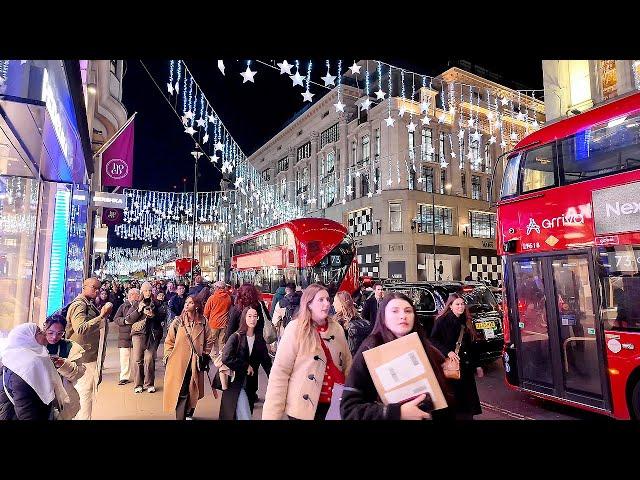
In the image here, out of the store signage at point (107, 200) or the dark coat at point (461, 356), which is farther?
the store signage at point (107, 200)

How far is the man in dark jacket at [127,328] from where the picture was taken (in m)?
7.60

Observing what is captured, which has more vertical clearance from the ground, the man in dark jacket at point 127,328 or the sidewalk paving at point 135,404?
the man in dark jacket at point 127,328

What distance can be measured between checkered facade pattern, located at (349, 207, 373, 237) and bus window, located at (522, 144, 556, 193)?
2797 centimetres

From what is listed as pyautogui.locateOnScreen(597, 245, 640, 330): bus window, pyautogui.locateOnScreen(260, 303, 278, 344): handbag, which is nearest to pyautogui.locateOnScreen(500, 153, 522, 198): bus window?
pyautogui.locateOnScreen(597, 245, 640, 330): bus window

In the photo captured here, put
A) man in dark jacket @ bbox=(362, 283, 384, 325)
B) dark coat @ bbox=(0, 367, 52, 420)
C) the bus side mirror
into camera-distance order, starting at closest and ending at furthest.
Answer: dark coat @ bbox=(0, 367, 52, 420) < the bus side mirror < man in dark jacket @ bbox=(362, 283, 384, 325)

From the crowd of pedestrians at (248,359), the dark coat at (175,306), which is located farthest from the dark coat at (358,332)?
the dark coat at (175,306)

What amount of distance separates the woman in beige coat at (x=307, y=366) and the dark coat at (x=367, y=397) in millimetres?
700

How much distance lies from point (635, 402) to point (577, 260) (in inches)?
73.6

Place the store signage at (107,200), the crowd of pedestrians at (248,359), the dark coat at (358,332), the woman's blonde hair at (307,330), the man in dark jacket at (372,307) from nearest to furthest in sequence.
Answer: the crowd of pedestrians at (248,359), the woman's blonde hair at (307,330), the dark coat at (358,332), the man in dark jacket at (372,307), the store signage at (107,200)

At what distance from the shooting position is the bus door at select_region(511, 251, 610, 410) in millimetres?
5516

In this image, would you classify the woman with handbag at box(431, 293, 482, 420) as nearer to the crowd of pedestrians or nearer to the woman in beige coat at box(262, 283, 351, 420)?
the crowd of pedestrians

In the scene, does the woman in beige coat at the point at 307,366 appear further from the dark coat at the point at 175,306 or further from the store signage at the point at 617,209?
the dark coat at the point at 175,306

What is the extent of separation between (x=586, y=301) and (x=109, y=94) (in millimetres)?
17661
